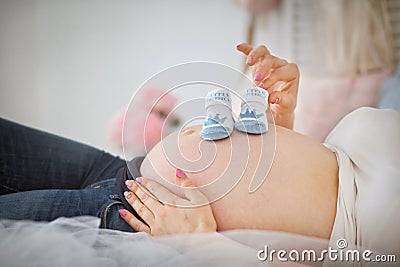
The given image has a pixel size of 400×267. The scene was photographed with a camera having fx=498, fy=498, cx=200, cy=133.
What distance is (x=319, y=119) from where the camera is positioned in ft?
5.43

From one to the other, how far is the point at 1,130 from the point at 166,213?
461mm

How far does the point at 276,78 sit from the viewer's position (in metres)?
1.00

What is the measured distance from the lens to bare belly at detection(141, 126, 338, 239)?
2.81 feet

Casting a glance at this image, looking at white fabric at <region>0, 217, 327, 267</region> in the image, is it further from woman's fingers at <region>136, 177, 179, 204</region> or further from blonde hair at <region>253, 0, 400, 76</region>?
blonde hair at <region>253, 0, 400, 76</region>

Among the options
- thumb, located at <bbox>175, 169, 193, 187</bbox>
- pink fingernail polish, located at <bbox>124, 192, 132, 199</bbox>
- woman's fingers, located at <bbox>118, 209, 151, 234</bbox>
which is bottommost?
woman's fingers, located at <bbox>118, 209, 151, 234</bbox>

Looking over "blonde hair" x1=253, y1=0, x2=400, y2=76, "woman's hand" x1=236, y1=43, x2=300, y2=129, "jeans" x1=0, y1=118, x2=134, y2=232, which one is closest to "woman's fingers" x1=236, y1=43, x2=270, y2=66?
"woman's hand" x1=236, y1=43, x2=300, y2=129

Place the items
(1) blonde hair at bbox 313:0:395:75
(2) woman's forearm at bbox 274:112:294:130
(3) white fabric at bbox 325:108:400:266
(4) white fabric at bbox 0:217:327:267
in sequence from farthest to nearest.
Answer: (1) blonde hair at bbox 313:0:395:75 < (2) woman's forearm at bbox 274:112:294:130 < (3) white fabric at bbox 325:108:400:266 < (4) white fabric at bbox 0:217:327:267

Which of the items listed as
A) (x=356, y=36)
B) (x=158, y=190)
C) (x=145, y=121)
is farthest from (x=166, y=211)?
(x=356, y=36)

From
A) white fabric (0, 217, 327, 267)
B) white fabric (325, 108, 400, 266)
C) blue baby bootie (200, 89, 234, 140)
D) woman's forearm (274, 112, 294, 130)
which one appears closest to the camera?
white fabric (0, 217, 327, 267)

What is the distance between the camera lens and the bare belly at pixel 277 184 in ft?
2.81

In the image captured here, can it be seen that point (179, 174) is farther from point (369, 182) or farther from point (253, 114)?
point (369, 182)

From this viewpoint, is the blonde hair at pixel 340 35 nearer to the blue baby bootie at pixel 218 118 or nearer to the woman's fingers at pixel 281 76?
the woman's fingers at pixel 281 76

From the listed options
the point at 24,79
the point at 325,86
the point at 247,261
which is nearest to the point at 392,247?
the point at 247,261

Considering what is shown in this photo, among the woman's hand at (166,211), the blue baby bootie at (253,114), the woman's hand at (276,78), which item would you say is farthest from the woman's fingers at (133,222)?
the woman's hand at (276,78)
